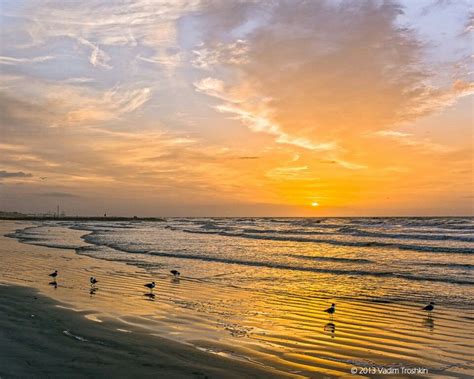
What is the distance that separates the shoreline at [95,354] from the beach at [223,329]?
0.02 meters

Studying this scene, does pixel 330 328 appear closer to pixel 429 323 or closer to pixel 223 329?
pixel 223 329

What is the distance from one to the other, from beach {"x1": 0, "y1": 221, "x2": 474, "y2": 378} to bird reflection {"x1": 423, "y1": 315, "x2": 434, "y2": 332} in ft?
0.09

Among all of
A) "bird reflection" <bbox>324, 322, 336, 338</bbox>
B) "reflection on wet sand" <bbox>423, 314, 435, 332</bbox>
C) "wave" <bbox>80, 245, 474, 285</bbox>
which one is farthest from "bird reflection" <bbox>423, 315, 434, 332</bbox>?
"wave" <bbox>80, 245, 474, 285</bbox>

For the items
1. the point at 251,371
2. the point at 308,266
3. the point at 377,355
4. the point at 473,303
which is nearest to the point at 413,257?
the point at 308,266

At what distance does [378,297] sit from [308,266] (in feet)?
26.0

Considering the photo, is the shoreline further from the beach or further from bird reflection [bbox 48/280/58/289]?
bird reflection [bbox 48/280/58/289]

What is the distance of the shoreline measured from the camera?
5938mm

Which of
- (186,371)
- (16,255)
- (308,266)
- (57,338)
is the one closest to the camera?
(186,371)

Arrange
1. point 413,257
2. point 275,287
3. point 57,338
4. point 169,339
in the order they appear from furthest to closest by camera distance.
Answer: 1. point 413,257
2. point 275,287
3. point 169,339
4. point 57,338

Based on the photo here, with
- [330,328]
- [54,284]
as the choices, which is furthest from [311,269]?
[54,284]

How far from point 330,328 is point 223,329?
2.36 metres

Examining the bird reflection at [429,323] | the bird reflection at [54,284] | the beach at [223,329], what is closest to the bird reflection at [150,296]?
the beach at [223,329]

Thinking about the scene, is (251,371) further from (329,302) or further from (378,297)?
(378,297)

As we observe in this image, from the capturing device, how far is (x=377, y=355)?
7527 millimetres
